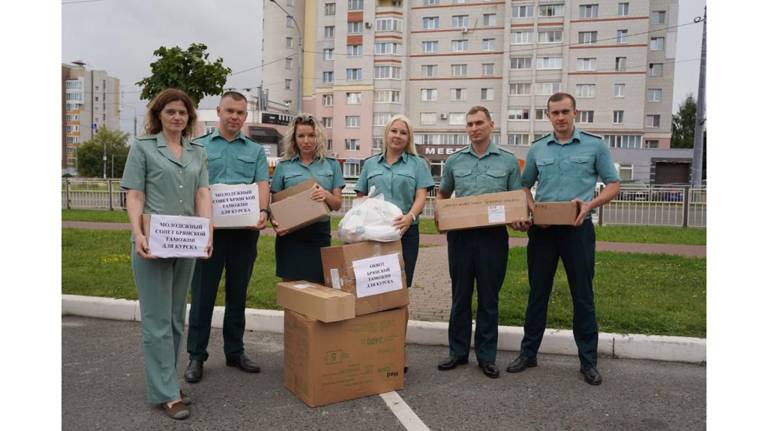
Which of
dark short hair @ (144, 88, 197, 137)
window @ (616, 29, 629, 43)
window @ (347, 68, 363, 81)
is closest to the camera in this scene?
dark short hair @ (144, 88, 197, 137)

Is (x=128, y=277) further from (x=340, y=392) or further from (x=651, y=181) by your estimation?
(x=651, y=181)

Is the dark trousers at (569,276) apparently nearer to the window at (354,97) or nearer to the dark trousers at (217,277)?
the dark trousers at (217,277)

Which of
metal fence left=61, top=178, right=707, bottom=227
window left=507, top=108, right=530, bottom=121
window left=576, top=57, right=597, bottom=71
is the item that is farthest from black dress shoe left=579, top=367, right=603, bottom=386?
window left=576, top=57, right=597, bottom=71

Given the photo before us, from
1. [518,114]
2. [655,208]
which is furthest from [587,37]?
[655,208]

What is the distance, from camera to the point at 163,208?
3.68 m

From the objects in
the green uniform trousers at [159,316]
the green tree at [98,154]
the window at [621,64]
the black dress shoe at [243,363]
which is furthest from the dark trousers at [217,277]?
the green tree at [98,154]

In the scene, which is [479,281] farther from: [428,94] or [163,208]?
[428,94]

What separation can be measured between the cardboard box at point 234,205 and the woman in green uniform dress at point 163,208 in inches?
8.9

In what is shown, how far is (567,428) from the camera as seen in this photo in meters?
3.55

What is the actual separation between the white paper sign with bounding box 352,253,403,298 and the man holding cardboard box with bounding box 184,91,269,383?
2.91ft

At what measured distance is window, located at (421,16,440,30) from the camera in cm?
5294

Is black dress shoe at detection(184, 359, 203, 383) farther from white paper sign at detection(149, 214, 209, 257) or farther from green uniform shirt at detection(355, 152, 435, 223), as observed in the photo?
green uniform shirt at detection(355, 152, 435, 223)

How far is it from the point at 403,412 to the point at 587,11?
52.1 metres

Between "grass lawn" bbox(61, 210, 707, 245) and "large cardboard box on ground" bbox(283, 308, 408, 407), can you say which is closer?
"large cardboard box on ground" bbox(283, 308, 408, 407)
